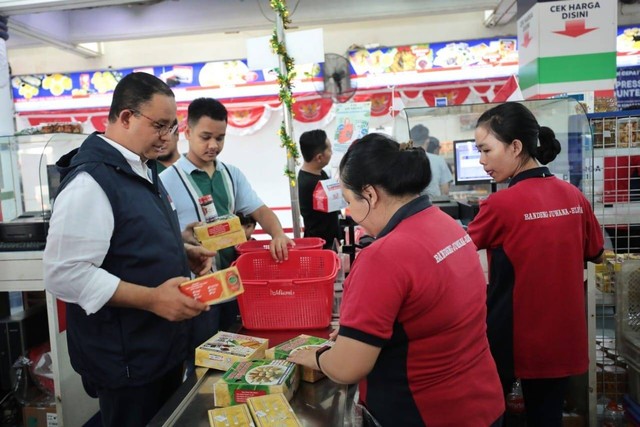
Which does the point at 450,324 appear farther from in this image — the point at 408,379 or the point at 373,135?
the point at 373,135

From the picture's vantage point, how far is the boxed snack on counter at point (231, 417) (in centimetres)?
135

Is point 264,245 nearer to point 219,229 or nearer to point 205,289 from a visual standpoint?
point 219,229

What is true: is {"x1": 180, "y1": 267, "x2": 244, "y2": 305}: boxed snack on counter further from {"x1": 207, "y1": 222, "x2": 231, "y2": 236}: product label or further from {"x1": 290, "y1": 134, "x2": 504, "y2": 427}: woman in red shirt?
{"x1": 207, "y1": 222, "x2": 231, "y2": 236}: product label

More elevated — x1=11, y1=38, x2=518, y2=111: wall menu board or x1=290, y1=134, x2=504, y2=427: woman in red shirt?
x1=11, y1=38, x2=518, y2=111: wall menu board

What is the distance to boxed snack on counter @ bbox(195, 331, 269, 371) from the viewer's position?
174 centimetres

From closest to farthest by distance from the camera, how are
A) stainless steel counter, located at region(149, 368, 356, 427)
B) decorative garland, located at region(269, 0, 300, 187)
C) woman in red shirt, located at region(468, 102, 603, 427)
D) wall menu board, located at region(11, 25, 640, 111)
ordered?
stainless steel counter, located at region(149, 368, 356, 427) → woman in red shirt, located at region(468, 102, 603, 427) → decorative garland, located at region(269, 0, 300, 187) → wall menu board, located at region(11, 25, 640, 111)

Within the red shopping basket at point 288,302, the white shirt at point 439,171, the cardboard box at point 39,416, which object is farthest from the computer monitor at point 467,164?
the cardboard box at point 39,416

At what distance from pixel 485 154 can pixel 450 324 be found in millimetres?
1099

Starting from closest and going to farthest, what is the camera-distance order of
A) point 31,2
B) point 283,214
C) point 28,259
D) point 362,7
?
1. point 28,259
2. point 31,2
3. point 362,7
4. point 283,214

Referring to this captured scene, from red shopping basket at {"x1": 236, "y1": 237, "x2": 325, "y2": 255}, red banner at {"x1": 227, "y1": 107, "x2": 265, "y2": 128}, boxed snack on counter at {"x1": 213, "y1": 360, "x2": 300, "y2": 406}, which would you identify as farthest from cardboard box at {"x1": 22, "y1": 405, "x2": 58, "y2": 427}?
red banner at {"x1": 227, "y1": 107, "x2": 265, "y2": 128}

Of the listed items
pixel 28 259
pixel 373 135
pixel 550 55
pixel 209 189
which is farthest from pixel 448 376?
pixel 550 55

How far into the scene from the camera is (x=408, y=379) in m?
1.36

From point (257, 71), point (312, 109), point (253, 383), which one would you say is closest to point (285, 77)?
point (253, 383)

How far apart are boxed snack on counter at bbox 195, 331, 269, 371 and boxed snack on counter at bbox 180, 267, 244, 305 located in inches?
10.1
